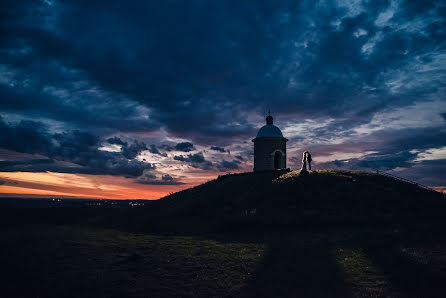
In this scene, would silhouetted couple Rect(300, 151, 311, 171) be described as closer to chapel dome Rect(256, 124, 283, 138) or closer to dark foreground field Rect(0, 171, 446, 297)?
dark foreground field Rect(0, 171, 446, 297)

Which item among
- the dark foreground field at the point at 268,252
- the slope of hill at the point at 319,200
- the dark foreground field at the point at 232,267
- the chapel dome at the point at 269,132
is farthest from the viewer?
the chapel dome at the point at 269,132

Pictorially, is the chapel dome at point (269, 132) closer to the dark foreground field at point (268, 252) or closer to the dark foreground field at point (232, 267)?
the dark foreground field at point (268, 252)

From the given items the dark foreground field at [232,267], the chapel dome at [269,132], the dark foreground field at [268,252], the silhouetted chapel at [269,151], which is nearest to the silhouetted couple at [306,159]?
the dark foreground field at [268,252]

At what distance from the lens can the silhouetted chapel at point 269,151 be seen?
4331 centimetres

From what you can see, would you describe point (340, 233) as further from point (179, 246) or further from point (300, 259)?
point (179, 246)

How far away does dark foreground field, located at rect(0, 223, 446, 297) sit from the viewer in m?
9.30

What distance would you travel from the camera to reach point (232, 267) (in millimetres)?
12000

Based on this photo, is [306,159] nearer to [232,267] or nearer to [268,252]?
[268,252]

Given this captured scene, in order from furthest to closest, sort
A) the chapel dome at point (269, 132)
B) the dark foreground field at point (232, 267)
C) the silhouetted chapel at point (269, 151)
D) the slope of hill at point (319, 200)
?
1. the chapel dome at point (269, 132)
2. the silhouetted chapel at point (269, 151)
3. the slope of hill at point (319, 200)
4. the dark foreground field at point (232, 267)

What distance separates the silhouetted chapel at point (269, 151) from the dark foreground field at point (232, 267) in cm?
2537

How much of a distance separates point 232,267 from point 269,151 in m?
32.6

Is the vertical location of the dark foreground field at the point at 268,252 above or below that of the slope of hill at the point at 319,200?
below

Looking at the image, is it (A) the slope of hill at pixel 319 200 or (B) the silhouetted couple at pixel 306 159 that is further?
(B) the silhouetted couple at pixel 306 159

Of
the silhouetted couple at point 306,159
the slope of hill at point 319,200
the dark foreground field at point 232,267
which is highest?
the silhouetted couple at point 306,159
